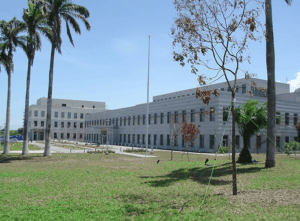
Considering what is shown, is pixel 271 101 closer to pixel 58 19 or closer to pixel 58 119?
pixel 58 19

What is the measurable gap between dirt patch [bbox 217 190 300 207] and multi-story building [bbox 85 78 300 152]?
16028mm

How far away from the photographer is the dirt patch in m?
8.79

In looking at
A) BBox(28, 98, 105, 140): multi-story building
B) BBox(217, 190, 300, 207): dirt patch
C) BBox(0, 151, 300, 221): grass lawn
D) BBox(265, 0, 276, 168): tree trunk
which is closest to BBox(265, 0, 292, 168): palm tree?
BBox(265, 0, 276, 168): tree trunk

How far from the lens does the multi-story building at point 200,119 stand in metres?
40.1

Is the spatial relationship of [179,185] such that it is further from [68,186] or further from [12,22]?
[12,22]

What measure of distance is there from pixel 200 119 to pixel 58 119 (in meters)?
68.3

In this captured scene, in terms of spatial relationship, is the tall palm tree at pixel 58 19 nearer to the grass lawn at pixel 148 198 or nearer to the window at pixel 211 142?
the grass lawn at pixel 148 198

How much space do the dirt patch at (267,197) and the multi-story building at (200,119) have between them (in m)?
16.0

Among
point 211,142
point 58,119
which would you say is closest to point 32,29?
point 211,142

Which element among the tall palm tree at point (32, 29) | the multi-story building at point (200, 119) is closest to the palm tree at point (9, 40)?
the tall palm tree at point (32, 29)

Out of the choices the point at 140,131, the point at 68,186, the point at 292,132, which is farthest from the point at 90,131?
the point at 68,186

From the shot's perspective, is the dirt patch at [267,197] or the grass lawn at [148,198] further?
the dirt patch at [267,197]

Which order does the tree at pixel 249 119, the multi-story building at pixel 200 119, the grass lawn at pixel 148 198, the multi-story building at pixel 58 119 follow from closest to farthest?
the grass lawn at pixel 148 198 < the tree at pixel 249 119 < the multi-story building at pixel 200 119 < the multi-story building at pixel 58 119

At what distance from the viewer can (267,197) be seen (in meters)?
9.52
